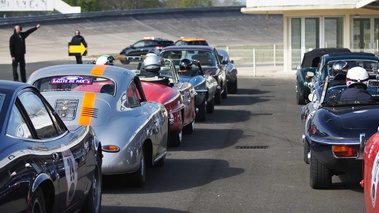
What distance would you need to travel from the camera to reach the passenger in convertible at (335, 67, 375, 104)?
10656mm

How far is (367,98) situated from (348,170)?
180cm

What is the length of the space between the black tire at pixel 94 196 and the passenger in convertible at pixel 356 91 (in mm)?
3727

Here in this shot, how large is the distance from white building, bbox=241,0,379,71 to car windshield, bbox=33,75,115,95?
83.4 feet

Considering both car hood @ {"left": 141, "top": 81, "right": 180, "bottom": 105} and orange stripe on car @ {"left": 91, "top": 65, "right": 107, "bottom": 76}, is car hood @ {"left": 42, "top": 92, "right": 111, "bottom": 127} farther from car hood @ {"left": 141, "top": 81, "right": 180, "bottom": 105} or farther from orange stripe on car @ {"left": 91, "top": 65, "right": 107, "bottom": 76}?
car hood @ {"left": 141, "top": 81, "right": 180, "bottom": 105}

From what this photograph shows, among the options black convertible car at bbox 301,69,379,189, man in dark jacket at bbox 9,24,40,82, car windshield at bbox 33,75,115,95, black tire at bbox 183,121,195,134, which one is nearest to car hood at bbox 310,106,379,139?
black convertible car at bbox 301,69,379,189

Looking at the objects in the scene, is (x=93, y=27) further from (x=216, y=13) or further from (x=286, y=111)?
(x=286, y=111)

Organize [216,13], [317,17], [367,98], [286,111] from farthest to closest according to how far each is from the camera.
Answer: [216,13] → [317,17] → [286,111] → [367,98]

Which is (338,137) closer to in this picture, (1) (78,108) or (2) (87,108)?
(2) (87,108)

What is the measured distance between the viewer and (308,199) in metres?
9.31

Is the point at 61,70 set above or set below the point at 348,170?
above

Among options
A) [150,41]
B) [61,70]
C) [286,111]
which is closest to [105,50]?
[150,41]

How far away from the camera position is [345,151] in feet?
29.8

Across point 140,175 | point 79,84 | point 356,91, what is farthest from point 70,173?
point 356,91

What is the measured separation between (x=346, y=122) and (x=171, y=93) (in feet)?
16.7
